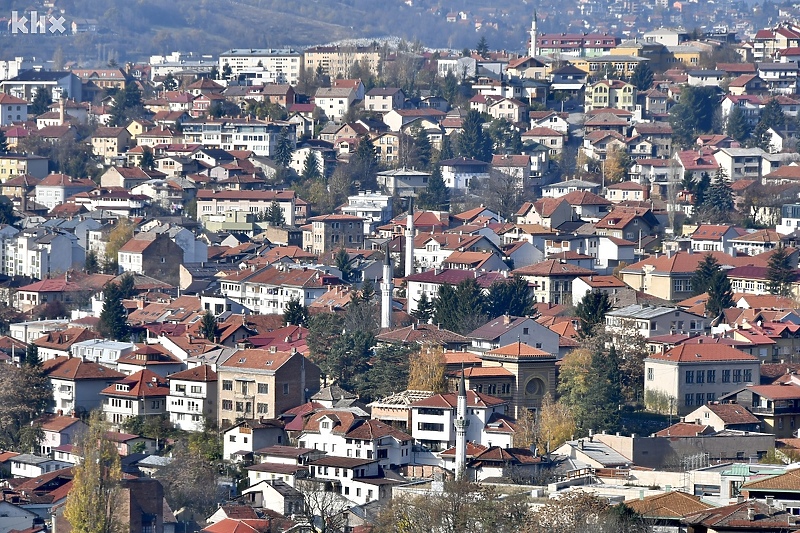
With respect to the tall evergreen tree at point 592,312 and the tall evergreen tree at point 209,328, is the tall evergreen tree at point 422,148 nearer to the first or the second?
the tall evergreen tree at point 592,312

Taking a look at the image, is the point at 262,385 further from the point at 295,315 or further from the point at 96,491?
the point at 96,491

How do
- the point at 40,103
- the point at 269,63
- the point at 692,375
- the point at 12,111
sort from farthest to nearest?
the point at 269,63 < the point at 40,103 < the point at 12,111 < the point at 692,375

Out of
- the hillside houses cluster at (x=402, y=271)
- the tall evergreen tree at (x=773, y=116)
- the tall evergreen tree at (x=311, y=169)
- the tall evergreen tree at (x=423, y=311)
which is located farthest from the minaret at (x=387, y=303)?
the tall evergreen tree at (x=773, y=116)

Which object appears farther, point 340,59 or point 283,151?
point 340,59

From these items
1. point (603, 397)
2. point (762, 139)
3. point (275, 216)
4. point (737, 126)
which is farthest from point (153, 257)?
point (737, 126)

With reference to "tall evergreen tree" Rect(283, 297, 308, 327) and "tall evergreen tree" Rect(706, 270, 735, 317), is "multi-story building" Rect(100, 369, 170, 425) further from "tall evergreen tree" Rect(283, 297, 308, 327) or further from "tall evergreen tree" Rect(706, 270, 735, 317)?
"tall evergreen tree" Rect(706, 270, 735, 317)

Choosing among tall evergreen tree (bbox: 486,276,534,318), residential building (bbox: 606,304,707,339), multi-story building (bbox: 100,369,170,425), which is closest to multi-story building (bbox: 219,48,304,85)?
tall evergreen tree (bbox: 486,276,534,318)
